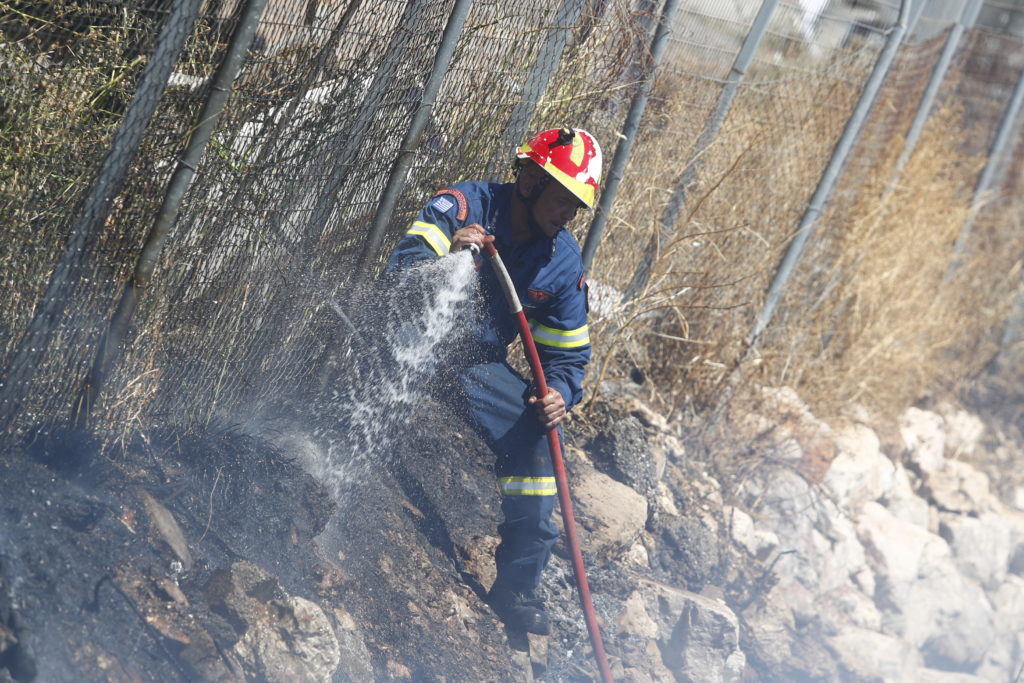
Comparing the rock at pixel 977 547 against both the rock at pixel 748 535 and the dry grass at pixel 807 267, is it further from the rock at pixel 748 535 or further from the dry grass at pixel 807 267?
the rock at pixel 748 535

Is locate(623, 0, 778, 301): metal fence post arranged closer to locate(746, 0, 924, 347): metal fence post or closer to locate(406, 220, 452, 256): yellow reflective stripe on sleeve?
locate(746, 0, 924, 347): metal fence post

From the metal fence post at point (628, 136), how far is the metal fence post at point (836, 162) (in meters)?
1.83

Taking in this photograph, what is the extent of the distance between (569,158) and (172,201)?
5.12 feet

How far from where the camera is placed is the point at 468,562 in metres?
4.18

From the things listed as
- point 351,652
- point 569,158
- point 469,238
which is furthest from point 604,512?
point 569,158

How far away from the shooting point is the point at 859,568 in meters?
6.49

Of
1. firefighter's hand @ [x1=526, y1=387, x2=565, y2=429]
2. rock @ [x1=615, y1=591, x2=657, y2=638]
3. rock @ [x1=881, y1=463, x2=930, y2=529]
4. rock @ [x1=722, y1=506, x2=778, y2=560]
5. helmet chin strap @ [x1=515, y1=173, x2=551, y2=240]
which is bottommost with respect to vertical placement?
rock @ [x1=615, y1=591, x2=657, y2=638]

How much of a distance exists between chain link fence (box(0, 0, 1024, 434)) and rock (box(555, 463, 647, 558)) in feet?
2.19

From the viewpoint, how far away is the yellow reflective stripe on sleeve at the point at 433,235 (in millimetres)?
3572

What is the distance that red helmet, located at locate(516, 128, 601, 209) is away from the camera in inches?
145

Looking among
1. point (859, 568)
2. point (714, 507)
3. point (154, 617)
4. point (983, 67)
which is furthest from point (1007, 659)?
point (154, 617)

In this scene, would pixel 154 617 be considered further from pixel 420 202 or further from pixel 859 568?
pixel 859 568

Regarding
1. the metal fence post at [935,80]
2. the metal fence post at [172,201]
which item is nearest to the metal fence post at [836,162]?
the metal fence post at [935,80]

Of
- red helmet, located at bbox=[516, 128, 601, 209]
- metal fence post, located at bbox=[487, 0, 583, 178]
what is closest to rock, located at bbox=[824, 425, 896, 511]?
metal fence post, located at bbox=[487, 0, 583, 178]
